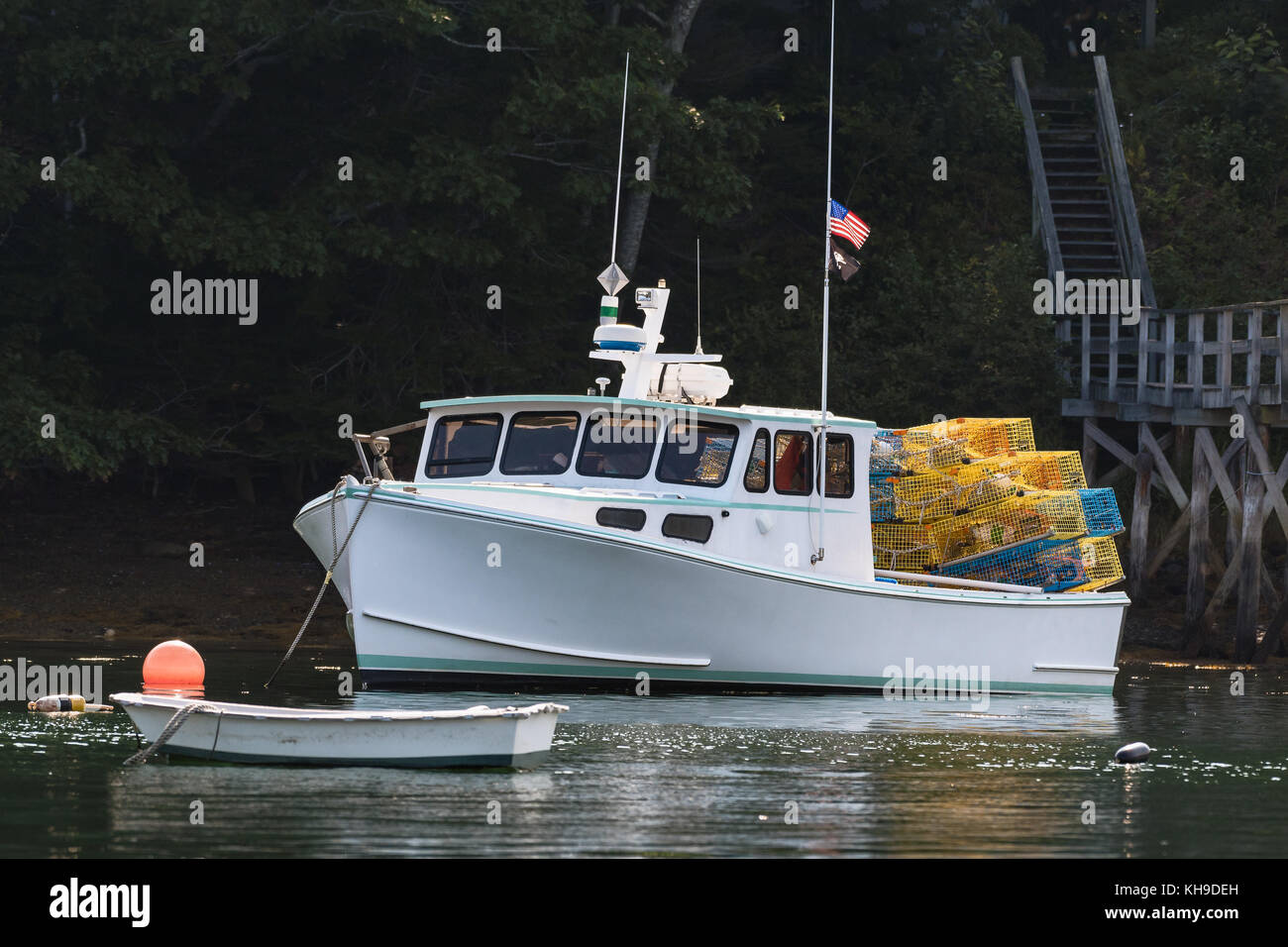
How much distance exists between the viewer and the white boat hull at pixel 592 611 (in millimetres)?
16500

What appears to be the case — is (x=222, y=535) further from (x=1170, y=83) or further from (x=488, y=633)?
(x=1170, y=83)

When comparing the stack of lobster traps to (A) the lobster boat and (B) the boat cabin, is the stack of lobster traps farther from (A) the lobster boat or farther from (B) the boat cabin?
(B) the boat cabin

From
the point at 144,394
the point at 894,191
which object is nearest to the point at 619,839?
the point at 144,394

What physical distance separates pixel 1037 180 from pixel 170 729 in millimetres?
20096

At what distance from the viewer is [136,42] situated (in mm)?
22875

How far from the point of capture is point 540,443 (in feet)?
58.0

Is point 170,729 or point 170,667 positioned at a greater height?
point 170,667

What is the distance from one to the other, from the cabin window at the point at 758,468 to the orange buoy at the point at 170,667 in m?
4.76

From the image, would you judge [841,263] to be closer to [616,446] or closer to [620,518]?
[616,446]

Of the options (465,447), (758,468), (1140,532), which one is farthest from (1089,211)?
(465,447)

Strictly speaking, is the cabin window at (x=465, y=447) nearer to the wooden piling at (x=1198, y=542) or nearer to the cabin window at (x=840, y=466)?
the cabin window at (x=840, y=466)

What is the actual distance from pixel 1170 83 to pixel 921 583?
16643 millimetres

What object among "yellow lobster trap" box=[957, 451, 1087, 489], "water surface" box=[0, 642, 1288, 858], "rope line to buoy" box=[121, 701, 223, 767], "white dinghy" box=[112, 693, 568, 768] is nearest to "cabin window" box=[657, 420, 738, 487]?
"water surface" box=[0, 642, 1288, 858]
